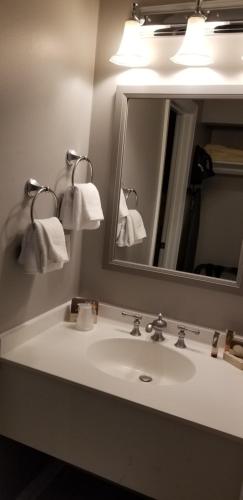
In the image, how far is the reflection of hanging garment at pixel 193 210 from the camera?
1.52 m

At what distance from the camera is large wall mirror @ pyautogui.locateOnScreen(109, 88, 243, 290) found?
150 cm

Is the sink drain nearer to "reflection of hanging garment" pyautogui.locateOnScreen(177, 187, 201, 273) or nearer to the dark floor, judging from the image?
"reflection of hanging garment" pyautogui.locateOnScreen(177, 187, 201, 273)

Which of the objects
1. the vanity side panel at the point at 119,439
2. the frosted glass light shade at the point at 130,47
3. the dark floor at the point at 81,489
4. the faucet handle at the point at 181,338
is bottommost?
the dark floor at the point at 81,489

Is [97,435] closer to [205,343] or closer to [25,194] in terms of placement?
[205,343]

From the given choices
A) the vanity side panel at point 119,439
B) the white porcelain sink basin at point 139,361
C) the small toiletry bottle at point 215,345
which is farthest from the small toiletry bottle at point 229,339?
the vanity side panel at point 119,439

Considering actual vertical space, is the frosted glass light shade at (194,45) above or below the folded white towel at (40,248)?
above

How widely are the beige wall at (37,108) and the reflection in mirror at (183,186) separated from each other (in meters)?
0.27

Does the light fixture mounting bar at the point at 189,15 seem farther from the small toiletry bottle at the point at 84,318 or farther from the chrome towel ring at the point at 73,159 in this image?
the small toiletry bottle at the point at 84,318

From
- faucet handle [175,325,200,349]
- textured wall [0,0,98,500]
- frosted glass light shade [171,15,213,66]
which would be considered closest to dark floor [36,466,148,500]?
textured wall [0,0,98,500]

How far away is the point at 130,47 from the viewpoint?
58.8 inches

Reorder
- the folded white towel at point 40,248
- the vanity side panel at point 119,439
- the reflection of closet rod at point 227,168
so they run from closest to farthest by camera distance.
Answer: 1. the vanity side panel at point 119,439
2. the folded white towel at point 40,248
3. the reflection of closet rod at point 227,168

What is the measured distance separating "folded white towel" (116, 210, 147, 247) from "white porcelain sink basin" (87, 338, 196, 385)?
16.8 inches

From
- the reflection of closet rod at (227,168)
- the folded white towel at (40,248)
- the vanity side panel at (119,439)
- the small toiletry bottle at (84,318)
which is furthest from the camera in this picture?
the small toiletry bottle at (84,318)

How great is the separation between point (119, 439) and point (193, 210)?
89 centimetres
